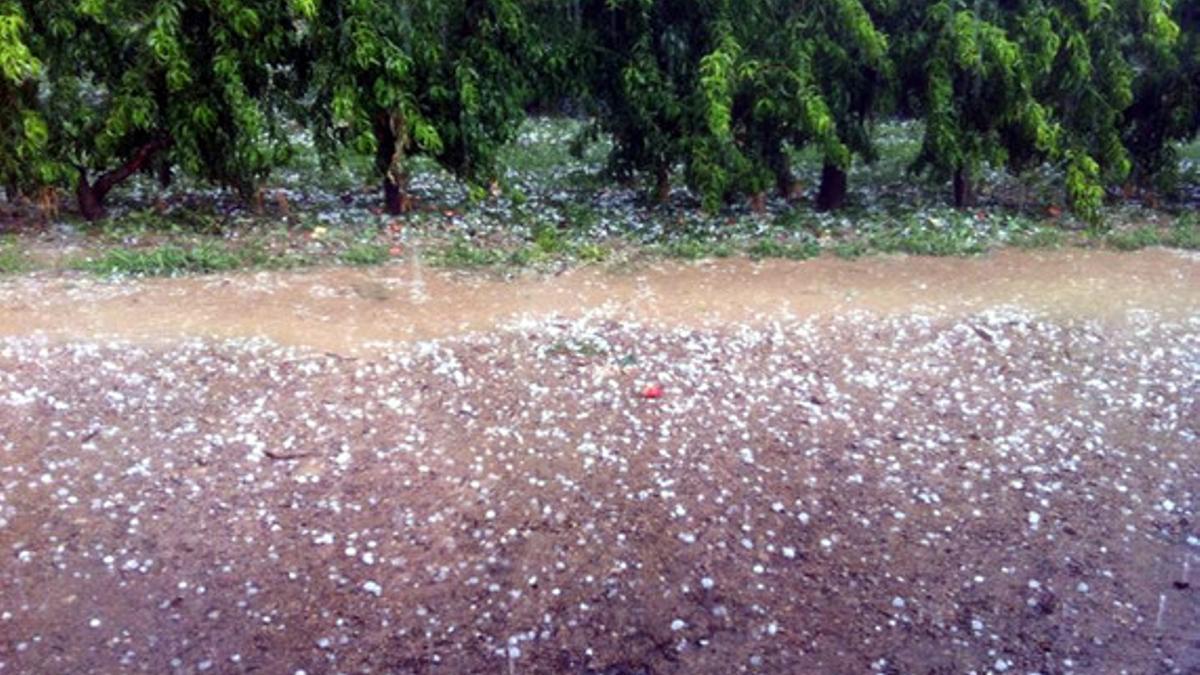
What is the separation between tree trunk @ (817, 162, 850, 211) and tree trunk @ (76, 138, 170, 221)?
508cm

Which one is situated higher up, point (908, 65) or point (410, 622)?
point (908, 65)

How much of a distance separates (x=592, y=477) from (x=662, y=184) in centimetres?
440

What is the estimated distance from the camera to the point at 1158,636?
173 inches

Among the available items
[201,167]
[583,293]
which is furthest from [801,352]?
[201,167]

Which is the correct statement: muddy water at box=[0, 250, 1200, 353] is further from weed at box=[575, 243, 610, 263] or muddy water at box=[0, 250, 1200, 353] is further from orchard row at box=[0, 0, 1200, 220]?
orchard row at box=[0, 0, 1200, 220]

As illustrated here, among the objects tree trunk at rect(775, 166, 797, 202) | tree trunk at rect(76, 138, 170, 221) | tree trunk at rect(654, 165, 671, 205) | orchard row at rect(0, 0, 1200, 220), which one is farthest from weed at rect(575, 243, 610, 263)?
tree trunk at rect(76, 138, 170, 221)

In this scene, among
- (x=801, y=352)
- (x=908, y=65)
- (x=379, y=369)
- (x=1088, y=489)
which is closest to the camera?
(x=1088, y=489)

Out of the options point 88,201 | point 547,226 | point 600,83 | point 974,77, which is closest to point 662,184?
point 600,83

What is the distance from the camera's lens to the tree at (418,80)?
8023mm

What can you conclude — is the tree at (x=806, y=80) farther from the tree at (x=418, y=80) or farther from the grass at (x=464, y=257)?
the grass at (x=464, y=257)

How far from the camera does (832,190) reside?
9.77 metres

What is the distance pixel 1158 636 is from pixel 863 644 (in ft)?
3.61

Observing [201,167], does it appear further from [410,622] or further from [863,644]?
[863,644]

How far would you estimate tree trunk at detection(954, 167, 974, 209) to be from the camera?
32.0 feet
